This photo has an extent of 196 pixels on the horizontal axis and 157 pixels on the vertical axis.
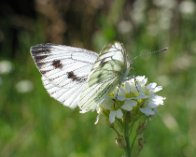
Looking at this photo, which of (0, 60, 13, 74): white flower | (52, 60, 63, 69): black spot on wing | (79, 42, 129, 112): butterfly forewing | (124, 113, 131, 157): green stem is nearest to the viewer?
(124, 113, 131, 157): green stem

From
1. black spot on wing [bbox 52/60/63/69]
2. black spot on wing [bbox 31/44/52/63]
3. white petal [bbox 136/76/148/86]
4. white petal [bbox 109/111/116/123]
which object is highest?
black spot on wing [bbox 31/44/52/63]

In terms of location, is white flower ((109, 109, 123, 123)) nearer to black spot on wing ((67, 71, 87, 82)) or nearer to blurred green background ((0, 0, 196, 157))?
black spot on wing ((67, 71, 87, 82))

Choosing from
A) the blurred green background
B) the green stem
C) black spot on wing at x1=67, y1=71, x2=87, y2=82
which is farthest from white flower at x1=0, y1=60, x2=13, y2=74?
the green stem

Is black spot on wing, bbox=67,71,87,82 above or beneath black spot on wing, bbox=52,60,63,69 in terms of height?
beneath

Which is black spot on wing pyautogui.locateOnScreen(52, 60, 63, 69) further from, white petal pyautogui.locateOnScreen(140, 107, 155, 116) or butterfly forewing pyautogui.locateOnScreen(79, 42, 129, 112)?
white petal pyautogui.locateOnScreen(140, 107, 155, 116)

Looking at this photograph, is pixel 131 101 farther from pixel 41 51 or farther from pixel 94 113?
pixel 94 113

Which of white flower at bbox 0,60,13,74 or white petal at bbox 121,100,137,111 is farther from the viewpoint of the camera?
white flower at bbox 0,60,13,74

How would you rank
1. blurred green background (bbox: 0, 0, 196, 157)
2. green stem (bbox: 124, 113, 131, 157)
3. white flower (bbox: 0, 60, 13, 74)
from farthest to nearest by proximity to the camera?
white flower (bbox: 0, 60, 13, 74) → blurred green background (bbox: 0, 0, 196, 157) → green stem (bbox: 124, 113, 131, 157)

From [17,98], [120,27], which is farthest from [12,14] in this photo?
[17,98]
